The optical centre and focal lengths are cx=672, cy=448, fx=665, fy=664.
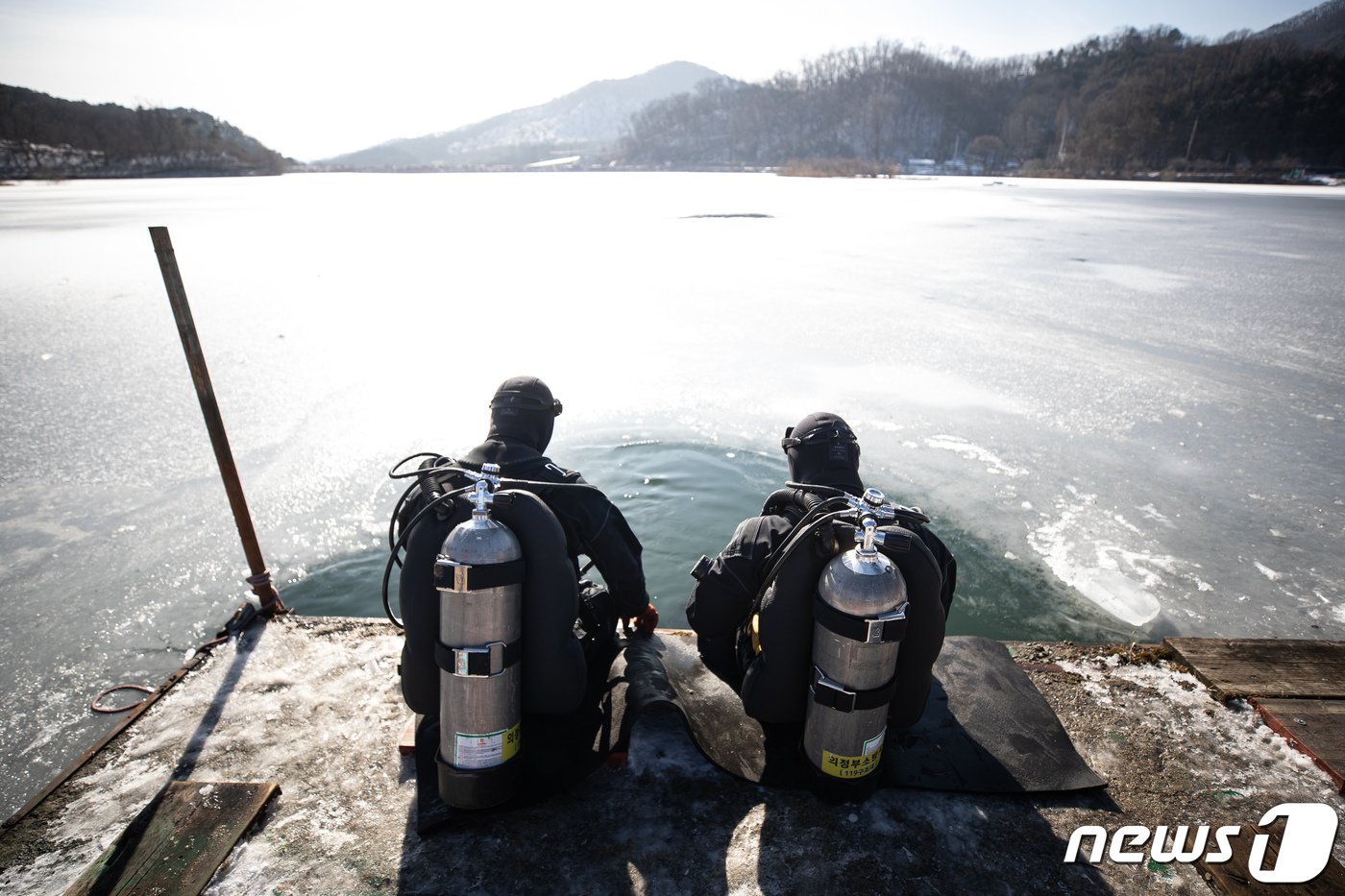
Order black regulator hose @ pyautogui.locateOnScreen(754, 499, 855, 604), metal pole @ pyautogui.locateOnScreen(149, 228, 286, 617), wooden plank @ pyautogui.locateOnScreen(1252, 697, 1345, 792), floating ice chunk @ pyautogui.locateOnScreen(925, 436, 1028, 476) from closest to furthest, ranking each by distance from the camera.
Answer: black regulator hose @ pyautogui.locateOnScreen(754, 499, 855, 604)
wooden plank @ pyautogui.locateOnScreen(1252, 697, 1345, 792)
metal pole @ pyautogui.locateOnScreen(149, 228, 286, 617)
floating ice chunk @ pyautogui.locateOnScreen(925, 436, 1028, 476)

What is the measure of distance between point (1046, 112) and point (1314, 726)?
110 meters

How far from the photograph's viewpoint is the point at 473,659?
1946 millimetres

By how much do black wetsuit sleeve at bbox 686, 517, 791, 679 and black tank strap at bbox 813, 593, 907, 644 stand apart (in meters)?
0.48

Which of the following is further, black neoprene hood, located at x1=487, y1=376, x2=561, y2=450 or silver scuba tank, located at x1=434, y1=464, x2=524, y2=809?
black neoprene hood, located at x1=487, y1=376, x2=561, y2=450

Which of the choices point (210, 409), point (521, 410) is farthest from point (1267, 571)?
point (210, 409)

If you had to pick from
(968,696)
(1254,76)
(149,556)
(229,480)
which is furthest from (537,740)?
(1254,76)

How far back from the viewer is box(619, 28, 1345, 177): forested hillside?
201 ft

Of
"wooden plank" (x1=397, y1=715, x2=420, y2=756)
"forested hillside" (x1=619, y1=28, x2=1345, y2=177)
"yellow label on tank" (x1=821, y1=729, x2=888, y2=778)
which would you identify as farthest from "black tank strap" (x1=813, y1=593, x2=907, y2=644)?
"forested hillside" (x1=619, y1=28, x2=1345, y2=177)

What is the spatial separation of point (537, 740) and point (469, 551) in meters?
0.87

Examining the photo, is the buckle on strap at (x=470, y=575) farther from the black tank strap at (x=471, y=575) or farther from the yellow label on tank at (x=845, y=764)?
the yellow label on tank at (x=845, y=764)

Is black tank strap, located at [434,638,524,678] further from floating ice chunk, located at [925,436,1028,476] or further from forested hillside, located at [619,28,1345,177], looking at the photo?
forested hillside, located at [619,28,1345,177]

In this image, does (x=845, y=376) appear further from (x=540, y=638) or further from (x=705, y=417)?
(x=540, y=638)

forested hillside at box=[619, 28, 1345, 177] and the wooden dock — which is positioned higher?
forested hillside at box=[619, 28, 1345, 177]

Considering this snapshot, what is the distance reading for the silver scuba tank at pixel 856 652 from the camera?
190cm
